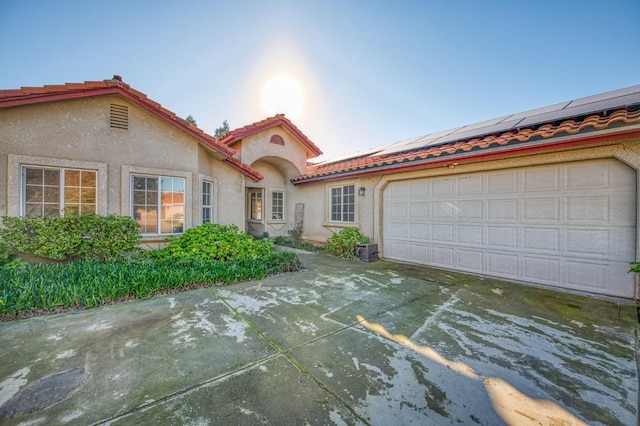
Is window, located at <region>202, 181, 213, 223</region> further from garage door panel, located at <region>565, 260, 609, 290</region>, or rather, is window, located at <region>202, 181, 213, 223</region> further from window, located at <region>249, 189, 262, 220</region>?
garage door panel, located at <region>565, 260, 609, 290</region>

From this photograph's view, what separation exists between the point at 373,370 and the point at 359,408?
0.56 metres

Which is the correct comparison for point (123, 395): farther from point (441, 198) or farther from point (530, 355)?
point (441, 198)

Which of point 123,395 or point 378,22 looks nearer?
point 123,395

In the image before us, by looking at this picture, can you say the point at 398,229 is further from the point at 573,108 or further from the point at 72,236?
the point at 72,236

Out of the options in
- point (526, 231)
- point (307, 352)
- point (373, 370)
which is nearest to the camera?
point (373, 370)

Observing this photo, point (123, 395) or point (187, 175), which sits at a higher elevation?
point (187, 175)

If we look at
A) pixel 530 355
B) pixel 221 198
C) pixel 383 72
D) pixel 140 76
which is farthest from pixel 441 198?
pixel 140 76

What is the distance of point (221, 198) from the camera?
9250 mm

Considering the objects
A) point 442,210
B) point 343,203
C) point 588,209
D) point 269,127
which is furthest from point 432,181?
point 269,127

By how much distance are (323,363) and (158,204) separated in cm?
703

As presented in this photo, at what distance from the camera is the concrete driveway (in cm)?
207

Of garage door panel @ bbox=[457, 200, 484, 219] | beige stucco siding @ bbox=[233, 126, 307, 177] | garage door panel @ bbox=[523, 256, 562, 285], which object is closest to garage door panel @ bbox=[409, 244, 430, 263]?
garage door panel @ bbox=[457, 200, 484, 219]

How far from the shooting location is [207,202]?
8945 mm

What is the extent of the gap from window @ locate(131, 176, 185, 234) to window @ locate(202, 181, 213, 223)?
1.02 m
